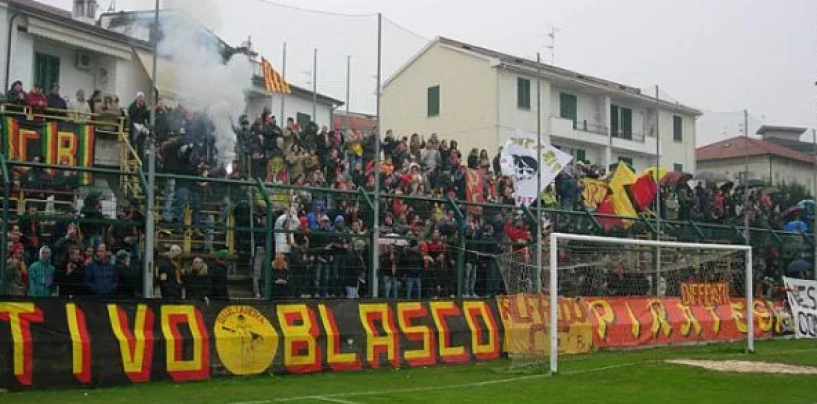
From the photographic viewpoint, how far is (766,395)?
13.2 m

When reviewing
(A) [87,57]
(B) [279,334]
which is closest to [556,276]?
(B) [279,334]

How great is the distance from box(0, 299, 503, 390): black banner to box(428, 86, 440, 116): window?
79.7 ft

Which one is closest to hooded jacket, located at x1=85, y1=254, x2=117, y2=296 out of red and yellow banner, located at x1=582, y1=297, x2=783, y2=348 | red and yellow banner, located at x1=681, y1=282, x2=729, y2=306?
red and yellow banner, located at x1=582, y1=297, x2=783, y2=348

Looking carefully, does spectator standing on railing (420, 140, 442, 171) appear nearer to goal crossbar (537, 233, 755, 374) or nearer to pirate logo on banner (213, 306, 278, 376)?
goal crossbar (537, 233, 755, 374)

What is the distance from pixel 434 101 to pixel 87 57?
17867 mm

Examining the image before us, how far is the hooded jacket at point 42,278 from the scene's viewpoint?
14734 mm

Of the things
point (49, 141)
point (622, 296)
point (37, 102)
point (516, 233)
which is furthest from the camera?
point (622, 296)

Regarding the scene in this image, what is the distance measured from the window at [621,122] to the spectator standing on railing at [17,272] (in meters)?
39.5

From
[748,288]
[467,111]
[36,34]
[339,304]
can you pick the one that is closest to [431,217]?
[339,304]

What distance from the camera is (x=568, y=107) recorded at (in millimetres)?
47500

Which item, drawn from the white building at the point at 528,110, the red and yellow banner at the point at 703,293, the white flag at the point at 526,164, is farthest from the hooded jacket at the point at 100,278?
the white building at the point at 528,110

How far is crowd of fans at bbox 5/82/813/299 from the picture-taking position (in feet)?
50.0

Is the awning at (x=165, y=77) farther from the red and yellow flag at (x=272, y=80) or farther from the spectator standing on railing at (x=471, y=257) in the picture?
the spectator standing on railing at (x=471, y=257)

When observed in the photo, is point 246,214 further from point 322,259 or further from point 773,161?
point 773,161
